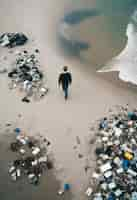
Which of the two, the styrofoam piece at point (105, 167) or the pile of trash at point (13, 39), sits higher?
the pile of trash at point (13, 39)

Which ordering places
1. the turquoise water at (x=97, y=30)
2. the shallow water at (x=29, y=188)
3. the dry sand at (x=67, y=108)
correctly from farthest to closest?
the turquoise water at (x=97, y=30) < the dry sand at (x=67, y=108) < the shallow water at (x=29, y=188)

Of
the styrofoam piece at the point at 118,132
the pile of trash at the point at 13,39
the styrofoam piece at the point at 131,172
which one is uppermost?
the pile of trash at the point at 13,39

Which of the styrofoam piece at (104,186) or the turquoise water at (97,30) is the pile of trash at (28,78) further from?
the styrofoam piece at (104,186)

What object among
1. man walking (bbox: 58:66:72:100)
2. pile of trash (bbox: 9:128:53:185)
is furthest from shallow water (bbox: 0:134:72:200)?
man walking (bbox: 58:66:72:100)

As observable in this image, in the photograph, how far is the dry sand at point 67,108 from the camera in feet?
31.4

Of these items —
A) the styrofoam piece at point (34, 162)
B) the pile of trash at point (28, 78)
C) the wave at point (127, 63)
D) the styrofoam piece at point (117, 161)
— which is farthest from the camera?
the wave at point (127, 63)

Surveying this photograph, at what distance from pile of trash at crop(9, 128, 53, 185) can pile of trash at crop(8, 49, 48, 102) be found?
1926 millimetres

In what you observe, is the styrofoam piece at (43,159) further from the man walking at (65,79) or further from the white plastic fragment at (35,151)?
the man walking at (65,79)

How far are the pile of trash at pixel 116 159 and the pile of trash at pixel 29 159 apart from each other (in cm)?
148

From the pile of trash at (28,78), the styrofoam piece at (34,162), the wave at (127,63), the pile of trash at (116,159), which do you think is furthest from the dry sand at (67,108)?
the wave at (127,63)

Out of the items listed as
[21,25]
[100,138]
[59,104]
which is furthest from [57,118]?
[21,25]

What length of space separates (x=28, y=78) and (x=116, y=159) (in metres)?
4.68

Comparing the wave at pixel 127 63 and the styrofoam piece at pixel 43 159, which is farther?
the wave at pixel 127 63

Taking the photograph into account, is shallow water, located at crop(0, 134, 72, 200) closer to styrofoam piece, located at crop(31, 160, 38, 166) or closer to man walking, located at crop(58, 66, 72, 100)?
styrofoam piece, located at crop(31, 160, 38, 166)
